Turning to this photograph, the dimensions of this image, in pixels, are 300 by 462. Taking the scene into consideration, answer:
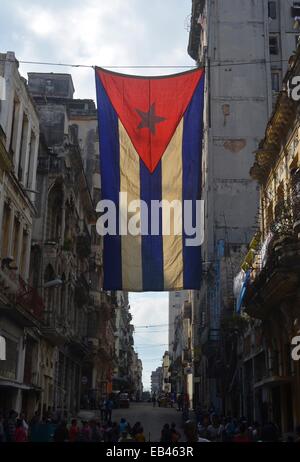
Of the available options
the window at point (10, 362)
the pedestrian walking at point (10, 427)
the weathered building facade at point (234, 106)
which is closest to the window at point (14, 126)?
the window at point (10, 362)

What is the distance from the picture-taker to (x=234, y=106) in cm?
5294

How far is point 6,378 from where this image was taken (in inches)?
941

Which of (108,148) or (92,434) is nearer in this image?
(108,148)

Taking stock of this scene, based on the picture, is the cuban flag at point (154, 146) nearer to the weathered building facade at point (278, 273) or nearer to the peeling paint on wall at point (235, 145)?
the weathered building facade at point (278, 273)

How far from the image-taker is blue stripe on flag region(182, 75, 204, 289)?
57.2 ft

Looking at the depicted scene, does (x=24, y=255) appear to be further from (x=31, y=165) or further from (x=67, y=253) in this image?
(x=67, y=253)

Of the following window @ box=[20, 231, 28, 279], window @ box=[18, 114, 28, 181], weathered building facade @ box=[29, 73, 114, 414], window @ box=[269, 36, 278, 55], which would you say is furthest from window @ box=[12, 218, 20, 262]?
window @ box=[269, 36, 278, 55]

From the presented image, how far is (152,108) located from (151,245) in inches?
147

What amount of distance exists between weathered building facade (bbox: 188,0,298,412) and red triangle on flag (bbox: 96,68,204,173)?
3115cm

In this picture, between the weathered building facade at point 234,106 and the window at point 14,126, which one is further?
the weathered building facade at point 234,106

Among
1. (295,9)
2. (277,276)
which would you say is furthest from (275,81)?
(277,276)

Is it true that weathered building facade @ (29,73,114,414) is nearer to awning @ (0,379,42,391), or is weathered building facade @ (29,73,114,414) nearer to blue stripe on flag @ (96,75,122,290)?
awning @ (0,379,42,391)

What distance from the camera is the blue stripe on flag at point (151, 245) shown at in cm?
1745
